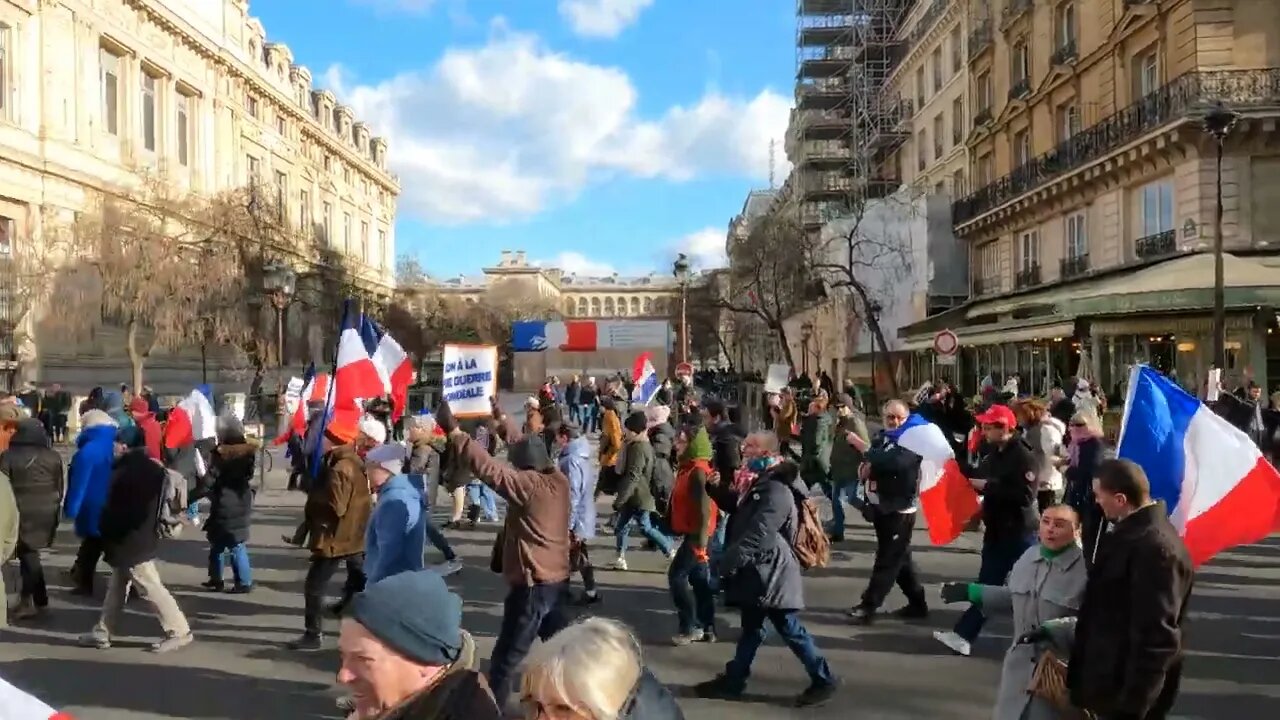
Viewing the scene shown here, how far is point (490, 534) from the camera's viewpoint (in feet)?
40.6

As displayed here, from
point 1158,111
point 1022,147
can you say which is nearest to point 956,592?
point 1158,111

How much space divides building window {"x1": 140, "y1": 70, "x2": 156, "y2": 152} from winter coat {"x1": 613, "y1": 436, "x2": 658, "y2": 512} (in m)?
37.4

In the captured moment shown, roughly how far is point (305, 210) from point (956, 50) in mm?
38413

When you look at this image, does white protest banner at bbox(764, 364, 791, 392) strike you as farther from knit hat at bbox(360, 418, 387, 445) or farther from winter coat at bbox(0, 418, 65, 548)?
winter coat at bbox(0, 418, 65, 548)

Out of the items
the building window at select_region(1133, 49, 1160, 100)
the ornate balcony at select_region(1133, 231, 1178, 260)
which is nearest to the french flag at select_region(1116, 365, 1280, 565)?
the ornate balcony at select_region(1133, 231, 1178, 260)

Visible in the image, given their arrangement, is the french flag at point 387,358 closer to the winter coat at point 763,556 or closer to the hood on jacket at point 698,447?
the hood on jacket at point 698,447

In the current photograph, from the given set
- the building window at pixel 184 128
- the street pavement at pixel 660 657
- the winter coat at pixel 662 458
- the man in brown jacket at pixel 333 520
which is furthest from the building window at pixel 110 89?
the man in brown jacket at pixel 333 520

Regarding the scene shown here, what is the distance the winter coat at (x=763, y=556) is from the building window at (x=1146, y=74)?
881 inches

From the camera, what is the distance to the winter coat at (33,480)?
319 inches

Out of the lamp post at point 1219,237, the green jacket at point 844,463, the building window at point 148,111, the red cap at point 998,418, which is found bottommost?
the green jacket at point 844,463

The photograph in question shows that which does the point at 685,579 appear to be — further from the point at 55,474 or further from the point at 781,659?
the point at 55,474

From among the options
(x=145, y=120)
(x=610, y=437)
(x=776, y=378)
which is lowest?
(x=610, y=437)

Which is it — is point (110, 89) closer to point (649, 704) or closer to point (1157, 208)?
point (1157, 208)

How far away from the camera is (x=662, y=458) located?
1042cm
